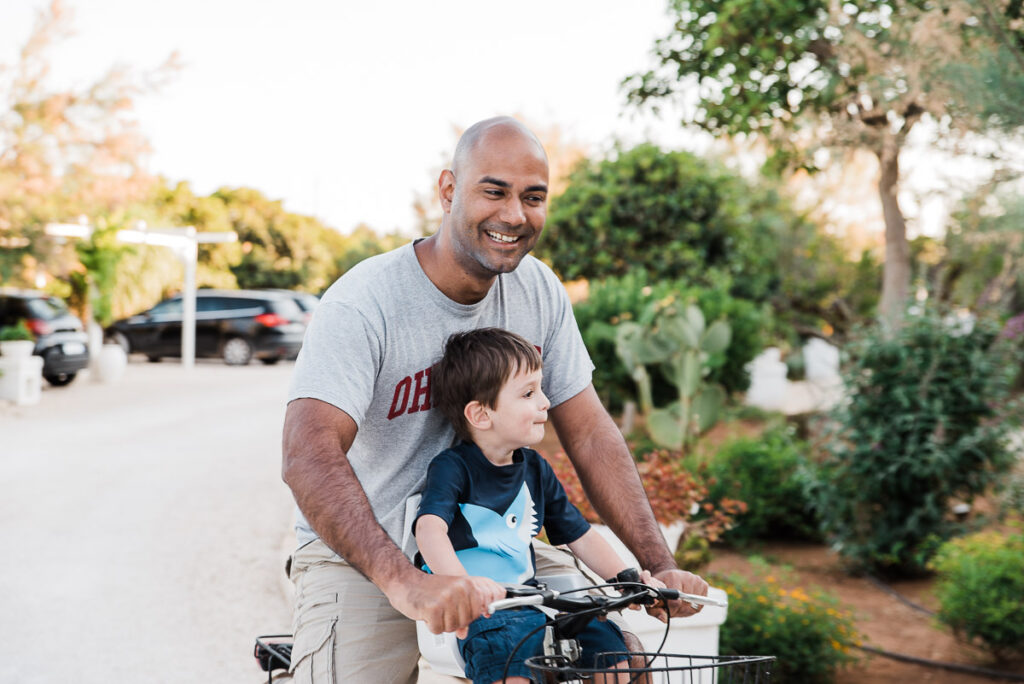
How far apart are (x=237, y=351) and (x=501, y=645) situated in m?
20.7

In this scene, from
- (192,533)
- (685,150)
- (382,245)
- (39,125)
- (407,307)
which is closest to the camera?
(407,307)

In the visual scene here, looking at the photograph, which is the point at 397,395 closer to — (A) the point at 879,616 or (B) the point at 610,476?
(B) the point at 610,476

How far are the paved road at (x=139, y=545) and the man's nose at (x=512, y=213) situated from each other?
80.8 inches

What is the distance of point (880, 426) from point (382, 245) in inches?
1141

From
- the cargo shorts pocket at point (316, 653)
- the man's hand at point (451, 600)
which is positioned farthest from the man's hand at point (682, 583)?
the cargo shorts pocket at point (316, 653)

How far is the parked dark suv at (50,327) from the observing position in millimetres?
15508

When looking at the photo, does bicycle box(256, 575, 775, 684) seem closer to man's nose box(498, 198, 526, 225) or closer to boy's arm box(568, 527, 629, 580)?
boy's arm box(568, 527, 629, 580)

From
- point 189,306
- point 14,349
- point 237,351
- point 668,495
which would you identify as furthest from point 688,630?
point 237,351

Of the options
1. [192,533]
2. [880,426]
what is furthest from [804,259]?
[192,533]

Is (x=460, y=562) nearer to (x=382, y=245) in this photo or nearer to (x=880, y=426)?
(x=880, y=426)

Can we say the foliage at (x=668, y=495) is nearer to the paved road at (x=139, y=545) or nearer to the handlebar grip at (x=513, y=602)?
the paved road at (x=139, y=545)

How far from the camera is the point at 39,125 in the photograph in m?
16.7

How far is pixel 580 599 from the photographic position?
2.02 metres

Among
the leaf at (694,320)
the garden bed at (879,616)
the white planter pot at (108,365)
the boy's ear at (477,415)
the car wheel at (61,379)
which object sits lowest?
the garden bed at (879,616)
